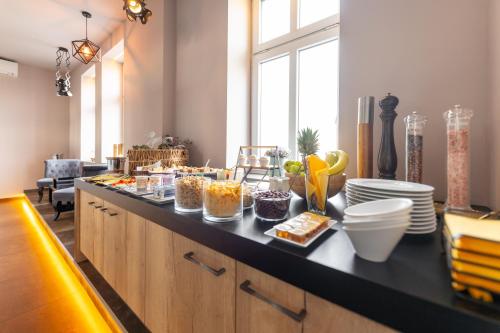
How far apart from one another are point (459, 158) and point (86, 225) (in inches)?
82.2

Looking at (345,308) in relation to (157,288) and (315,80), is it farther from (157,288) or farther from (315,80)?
(315,80)

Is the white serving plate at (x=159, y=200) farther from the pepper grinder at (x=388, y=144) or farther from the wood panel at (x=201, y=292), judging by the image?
A: the pepper grinder at (x=388, y=144)

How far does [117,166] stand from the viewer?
103 inches

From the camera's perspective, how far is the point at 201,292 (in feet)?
2.41

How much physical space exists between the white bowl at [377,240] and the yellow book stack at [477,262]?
0.26ft

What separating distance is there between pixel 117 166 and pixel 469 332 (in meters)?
2.94

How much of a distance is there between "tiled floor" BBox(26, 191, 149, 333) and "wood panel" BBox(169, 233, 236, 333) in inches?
21.5

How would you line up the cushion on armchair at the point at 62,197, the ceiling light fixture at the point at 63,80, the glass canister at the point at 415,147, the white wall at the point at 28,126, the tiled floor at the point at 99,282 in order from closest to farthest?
the glass canister at the point at 415,147
the tiled floor at the point at 99,282
the cushion on armchair at the point at 62,197
the ceiling light fixture at the point at 63,80
the white wall at the point at 28,126

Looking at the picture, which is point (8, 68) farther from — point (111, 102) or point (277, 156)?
point (277, 156)

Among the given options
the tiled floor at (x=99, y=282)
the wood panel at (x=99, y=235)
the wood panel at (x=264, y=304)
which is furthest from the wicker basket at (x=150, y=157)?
the wood panel at (x=264, y=304)

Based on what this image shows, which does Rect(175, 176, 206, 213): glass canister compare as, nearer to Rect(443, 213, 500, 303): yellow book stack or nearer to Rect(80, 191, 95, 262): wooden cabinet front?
Rect(443, 213, 500, 303): yellow book stack

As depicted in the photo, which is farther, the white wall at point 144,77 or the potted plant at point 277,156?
the white wall at point 144,77

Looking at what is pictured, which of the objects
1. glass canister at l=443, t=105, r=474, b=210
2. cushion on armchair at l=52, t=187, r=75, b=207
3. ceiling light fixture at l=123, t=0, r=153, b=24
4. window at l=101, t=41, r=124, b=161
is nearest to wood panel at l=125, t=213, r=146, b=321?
glass canister at l=443, t=105, r=474, b=210

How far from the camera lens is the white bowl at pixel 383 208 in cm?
41
